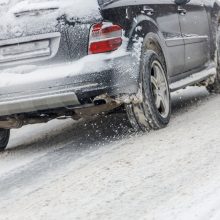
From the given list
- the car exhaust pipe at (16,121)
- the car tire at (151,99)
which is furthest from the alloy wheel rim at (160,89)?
the car exhaust pipe at (16,121)

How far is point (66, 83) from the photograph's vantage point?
5.44m

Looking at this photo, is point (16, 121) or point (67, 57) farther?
point (16, 121)

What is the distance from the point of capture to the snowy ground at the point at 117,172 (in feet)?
12.2

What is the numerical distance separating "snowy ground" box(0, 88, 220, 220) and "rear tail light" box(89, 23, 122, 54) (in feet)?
2.80

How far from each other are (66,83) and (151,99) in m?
0.86

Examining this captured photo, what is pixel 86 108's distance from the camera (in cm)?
564

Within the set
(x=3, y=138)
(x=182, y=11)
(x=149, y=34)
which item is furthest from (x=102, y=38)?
(x=182, y=11)

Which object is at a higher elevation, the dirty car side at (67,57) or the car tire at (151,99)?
the dirty car side at (67,57)

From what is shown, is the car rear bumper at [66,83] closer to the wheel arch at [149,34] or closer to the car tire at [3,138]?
the wheel arch at [149,34]

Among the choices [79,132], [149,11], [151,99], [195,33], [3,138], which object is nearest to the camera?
[151,99]

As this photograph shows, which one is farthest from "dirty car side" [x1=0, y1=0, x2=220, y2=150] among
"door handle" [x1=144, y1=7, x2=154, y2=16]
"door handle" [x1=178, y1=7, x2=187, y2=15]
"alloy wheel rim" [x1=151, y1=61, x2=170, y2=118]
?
"door handle" [x1=178, y1=7, x2=187, y2=15]

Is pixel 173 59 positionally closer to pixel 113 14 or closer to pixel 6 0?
pixel 113 14

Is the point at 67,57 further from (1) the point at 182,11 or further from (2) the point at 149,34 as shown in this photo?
(1) the point at 182,11

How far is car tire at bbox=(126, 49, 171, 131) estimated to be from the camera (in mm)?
5809
